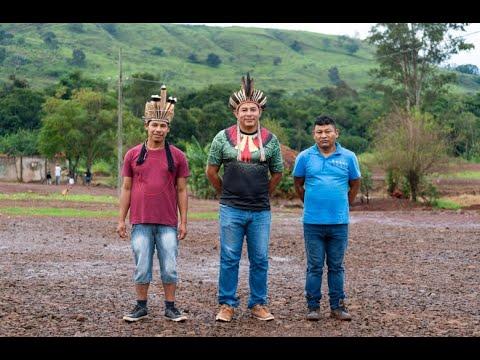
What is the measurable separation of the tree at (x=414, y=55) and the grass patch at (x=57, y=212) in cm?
4039

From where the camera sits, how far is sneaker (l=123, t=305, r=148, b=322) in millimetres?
6922

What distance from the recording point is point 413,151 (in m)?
31.2

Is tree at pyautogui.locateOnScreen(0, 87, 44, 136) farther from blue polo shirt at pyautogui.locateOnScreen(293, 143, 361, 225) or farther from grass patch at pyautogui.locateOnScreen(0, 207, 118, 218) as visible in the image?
blue polo shirt at pyautogui.locateOnScreen(293, 143, 361, 225)

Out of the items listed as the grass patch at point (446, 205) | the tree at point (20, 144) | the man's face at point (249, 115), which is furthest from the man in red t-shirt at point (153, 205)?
the tree at point (20, 144)

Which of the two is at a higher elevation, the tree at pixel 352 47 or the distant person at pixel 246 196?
the tree at pixel 352 47

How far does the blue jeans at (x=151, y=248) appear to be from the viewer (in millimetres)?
7055

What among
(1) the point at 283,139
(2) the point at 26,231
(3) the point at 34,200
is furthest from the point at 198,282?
(1) the point at 283,139

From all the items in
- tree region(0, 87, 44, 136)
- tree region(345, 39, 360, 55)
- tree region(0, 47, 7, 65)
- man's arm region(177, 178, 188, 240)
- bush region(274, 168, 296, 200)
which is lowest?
bush region(274, 168, 296, 200)

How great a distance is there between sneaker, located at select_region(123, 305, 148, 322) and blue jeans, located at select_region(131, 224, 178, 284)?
241mm

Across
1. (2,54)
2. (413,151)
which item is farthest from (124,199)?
(2,54)

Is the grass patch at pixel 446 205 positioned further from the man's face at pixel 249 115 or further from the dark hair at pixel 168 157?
the dark hair at pixel 168 157

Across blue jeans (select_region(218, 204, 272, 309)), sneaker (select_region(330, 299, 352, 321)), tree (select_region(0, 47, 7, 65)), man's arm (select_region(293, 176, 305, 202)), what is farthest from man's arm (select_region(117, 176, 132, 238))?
tree (select_region(0, 47, 7, 65))

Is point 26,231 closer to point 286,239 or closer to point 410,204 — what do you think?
point 286,239

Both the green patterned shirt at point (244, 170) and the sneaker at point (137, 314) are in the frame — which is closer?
the sneaker at point (137, 314)
